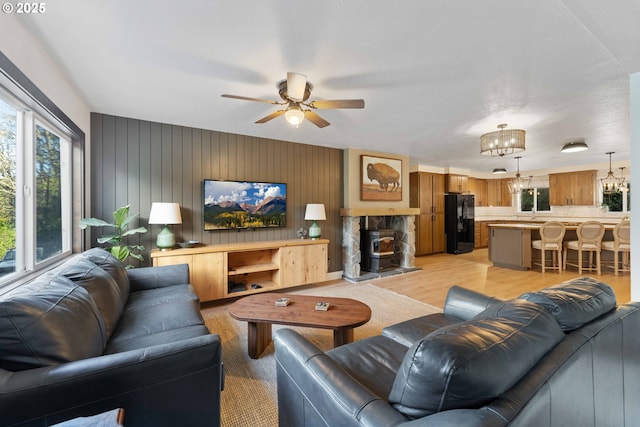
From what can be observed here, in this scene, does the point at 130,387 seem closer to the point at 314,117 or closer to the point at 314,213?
the point at 314,117

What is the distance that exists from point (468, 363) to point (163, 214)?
324 cm

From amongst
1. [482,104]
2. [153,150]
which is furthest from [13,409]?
[482,104]

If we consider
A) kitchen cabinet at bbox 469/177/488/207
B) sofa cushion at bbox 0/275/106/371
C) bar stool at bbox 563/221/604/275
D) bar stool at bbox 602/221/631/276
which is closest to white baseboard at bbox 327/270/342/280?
sofa cushion at bbox 0/275/106/371

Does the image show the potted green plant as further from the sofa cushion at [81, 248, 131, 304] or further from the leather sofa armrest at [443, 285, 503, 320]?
the leather sofa armrest at [443, 285, 503, 320]

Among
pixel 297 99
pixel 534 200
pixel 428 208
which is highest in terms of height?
pixel 297 99

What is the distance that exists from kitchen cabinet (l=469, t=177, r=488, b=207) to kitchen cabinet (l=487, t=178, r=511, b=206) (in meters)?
0.13

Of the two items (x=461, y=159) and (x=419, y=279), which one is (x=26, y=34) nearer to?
(x=419, y=279)

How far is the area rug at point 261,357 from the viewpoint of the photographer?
159cm

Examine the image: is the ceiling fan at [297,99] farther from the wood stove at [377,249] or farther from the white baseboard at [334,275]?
the wood stove at [377,249]

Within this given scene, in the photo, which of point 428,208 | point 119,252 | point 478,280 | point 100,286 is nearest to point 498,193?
point 428,208

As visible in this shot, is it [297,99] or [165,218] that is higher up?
[297,99]

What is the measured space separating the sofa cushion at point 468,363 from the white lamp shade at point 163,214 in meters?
3.02

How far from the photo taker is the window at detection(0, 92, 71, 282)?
173cm

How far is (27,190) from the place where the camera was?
1912 millimetres
